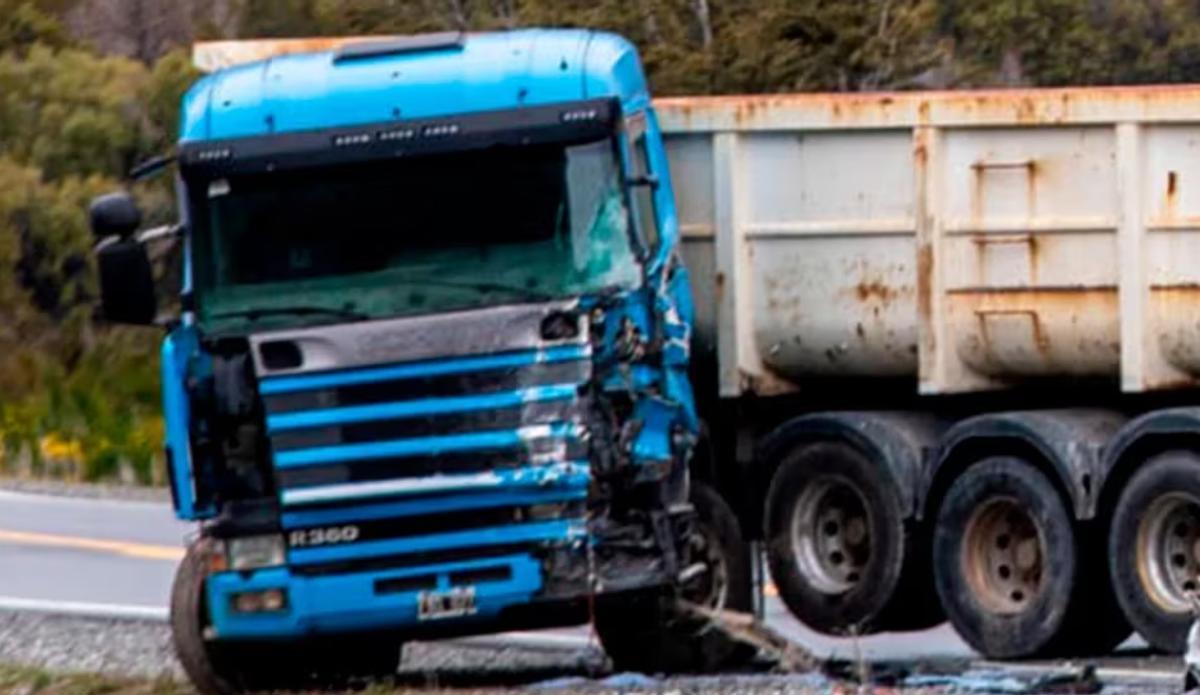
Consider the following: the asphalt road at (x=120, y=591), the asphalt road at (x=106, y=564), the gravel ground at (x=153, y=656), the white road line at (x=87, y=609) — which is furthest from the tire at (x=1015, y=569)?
the white road line at (x=87, y=609)

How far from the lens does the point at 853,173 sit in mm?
14688

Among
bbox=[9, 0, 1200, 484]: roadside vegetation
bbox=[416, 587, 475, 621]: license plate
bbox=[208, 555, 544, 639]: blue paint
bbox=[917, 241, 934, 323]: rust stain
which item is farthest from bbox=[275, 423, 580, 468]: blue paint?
bbox=[9, 0, 1200, 484]: roadside vegetation

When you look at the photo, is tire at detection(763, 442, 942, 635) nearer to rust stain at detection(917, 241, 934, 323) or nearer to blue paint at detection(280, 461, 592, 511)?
rust stain at detection(917, 241, 934, 323)

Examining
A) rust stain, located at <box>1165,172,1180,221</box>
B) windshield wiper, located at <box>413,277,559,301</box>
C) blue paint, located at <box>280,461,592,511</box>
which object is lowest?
blue paint, located at <box>280,461,592,511</box>

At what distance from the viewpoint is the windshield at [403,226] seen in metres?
13.4

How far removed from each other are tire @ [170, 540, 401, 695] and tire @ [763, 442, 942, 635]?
1.96 meters

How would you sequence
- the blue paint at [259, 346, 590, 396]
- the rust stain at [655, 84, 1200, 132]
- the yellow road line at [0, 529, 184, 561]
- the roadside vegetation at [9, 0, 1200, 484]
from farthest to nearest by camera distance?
the roadside vegetation at [9, 0, 1200, 484] < the yellow road line at [0, 529, 184, 561] < the rust stain at [655, 84, 1200, 132] < the blue paint at [259, 346, 590, 396]

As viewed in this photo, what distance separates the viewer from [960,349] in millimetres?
14344

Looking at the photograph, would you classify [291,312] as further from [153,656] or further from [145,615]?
[145,615]

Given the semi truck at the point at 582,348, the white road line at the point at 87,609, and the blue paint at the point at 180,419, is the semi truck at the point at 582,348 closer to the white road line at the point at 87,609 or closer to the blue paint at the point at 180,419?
the blue paint at the point at 180,419

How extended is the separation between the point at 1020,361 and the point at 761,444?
1.68 metres

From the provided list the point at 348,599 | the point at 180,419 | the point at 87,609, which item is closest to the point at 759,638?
the point at 348,599

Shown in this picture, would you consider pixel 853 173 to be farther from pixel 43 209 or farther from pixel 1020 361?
pixel 43 209

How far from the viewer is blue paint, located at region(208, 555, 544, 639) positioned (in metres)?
13.1
